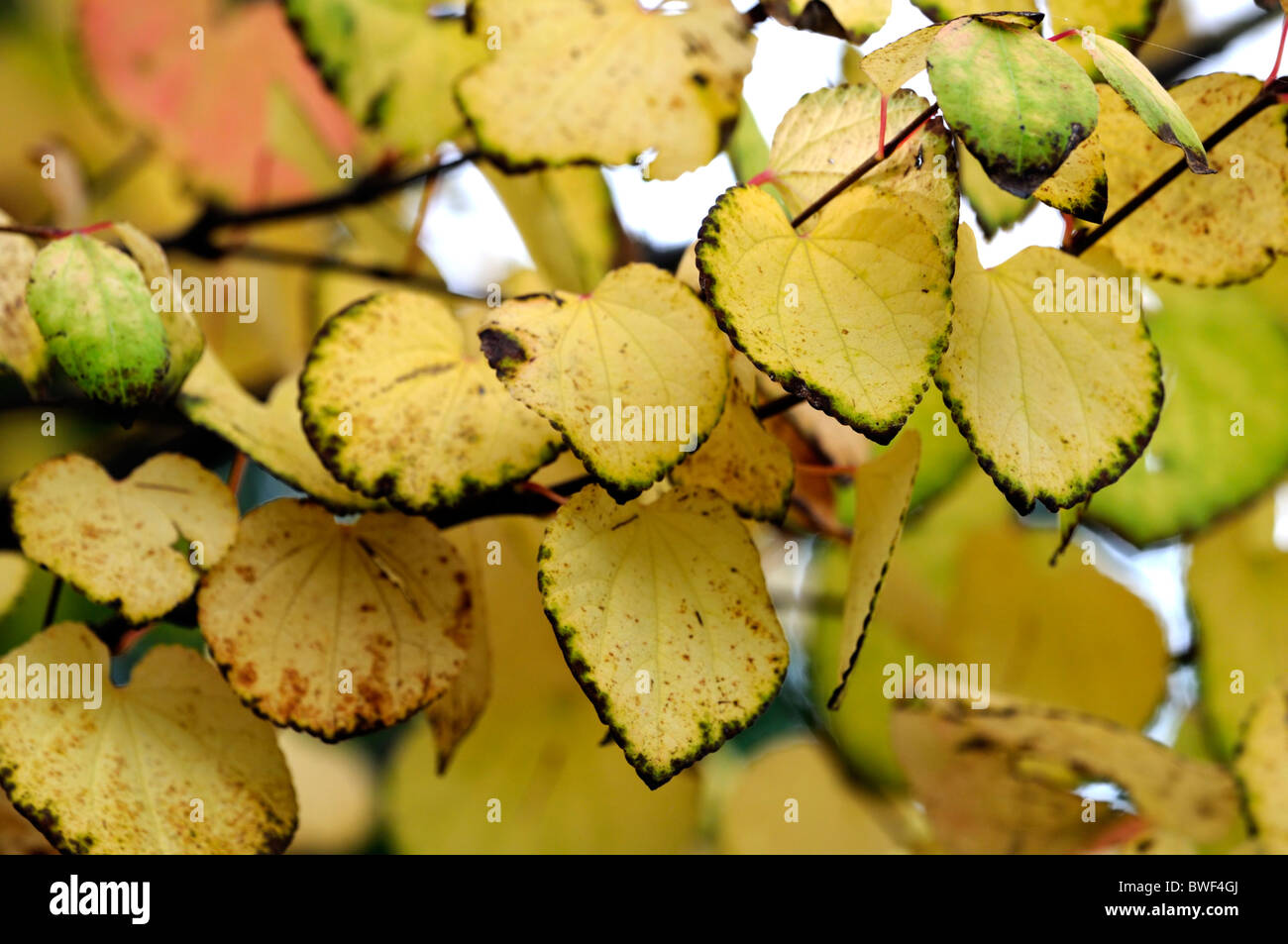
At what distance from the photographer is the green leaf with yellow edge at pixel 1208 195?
0.32 m

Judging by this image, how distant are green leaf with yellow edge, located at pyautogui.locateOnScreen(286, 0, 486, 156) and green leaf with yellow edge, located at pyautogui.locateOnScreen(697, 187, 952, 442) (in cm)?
17

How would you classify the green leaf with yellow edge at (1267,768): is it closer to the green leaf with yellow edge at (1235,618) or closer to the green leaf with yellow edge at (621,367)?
the green leaf with yellow edge at (1235,618)

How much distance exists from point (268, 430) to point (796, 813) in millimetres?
344

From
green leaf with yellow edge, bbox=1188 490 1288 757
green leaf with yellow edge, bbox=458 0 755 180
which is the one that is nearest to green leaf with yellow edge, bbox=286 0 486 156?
green leaf with yellow edge, bbox=458 0 755 180

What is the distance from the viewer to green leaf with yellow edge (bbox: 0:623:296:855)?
281mm

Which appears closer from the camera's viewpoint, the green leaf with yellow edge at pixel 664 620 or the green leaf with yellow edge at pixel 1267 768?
the green leaf with yellow edge at pixel 664 620

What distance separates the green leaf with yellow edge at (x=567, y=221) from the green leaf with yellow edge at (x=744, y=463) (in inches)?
6.7

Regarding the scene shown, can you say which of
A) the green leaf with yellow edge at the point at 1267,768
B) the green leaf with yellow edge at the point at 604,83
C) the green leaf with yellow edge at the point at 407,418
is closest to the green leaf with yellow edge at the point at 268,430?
the green leaf with yellow edge at the point at 407,418

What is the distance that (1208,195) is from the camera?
0.33m

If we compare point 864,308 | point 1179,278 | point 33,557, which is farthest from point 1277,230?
point 33,557

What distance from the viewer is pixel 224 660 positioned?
298 millimetres

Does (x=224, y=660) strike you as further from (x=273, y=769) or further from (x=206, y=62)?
(x=206, y=62)

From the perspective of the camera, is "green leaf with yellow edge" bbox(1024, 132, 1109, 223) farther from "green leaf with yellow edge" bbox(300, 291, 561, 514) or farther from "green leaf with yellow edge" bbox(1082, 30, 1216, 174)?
"green leaf with yellow edge" bbox(300, 291, 561, 514)

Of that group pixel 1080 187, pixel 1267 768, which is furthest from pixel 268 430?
pixel 1267 768
